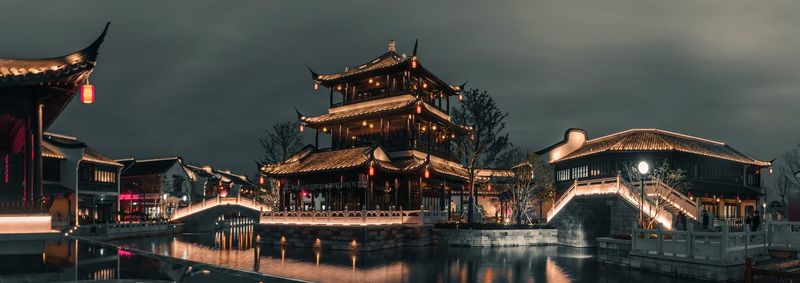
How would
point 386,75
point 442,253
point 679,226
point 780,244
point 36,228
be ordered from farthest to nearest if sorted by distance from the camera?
point 386,75 < point 442,253 < point 679,226 < point 780,244 < point 36,228

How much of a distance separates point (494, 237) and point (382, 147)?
10280 mm

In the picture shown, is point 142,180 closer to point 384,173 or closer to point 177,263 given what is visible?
point 384,173

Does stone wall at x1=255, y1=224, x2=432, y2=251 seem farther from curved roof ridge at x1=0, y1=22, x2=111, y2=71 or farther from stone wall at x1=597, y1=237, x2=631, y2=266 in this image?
curved roof ridge at x1=0, y1=22, x2=111, y2=71

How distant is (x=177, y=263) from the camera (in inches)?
758

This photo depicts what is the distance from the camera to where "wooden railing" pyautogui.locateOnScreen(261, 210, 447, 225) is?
31.7 metres

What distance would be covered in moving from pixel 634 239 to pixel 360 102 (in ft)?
81.5

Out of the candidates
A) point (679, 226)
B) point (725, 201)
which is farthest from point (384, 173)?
point (725, 201)

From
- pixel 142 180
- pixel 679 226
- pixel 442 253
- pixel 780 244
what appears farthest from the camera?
pixel 142 180

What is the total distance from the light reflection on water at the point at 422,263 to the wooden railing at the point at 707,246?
997mm

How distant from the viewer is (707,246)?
62.2 feet

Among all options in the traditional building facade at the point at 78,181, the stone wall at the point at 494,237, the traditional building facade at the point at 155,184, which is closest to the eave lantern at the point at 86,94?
the stone wall at the point at 494,237

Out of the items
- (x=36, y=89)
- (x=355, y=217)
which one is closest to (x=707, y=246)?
(x=355, y=217)

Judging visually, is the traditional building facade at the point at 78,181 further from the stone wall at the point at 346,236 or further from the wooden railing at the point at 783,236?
the wooden railing at the point at 783,236

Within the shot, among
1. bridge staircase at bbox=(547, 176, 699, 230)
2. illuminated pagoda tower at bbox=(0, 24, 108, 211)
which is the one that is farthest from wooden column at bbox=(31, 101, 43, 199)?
bridge staircase at bbox=(547, 176, 699, 230)
